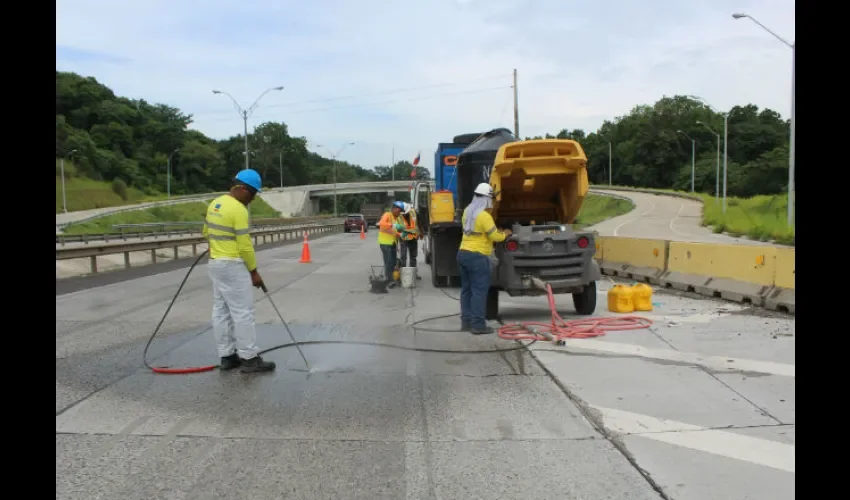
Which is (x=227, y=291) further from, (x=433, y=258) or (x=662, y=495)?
(x=433, y=258)

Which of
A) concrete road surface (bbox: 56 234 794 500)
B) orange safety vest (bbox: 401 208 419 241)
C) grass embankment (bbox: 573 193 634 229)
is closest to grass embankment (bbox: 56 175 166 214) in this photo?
grass embankment (bbox: 573 193 634 229)

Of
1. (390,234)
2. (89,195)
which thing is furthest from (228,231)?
(89,195)

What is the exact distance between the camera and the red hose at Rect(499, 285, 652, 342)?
348 inches

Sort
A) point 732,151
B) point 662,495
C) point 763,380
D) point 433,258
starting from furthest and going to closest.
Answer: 1. point 732,151
2. point 433,258
3. point 763,380
4. point 662,495

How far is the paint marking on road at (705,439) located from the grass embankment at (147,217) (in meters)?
43.0

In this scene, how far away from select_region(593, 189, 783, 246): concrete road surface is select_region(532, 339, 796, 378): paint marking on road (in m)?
27.4

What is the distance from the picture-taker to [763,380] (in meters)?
6.41

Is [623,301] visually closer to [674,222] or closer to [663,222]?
[674,222]

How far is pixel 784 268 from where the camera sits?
1023 cm

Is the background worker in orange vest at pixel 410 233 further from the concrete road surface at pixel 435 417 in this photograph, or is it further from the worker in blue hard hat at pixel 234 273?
the worker in blue hard hat at pixel 234 273

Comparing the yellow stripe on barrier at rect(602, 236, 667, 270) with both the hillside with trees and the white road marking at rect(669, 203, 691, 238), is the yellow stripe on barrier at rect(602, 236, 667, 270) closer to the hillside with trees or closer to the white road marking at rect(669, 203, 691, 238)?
the white road marking at rect(669, 203, 691, 238)

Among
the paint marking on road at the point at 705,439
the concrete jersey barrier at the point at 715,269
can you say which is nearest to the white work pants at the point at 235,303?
the paint marking on road at the point at 705,439
